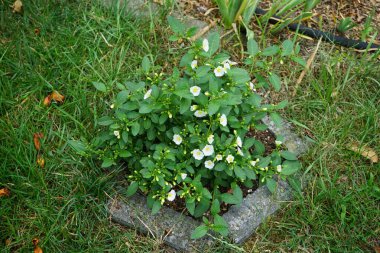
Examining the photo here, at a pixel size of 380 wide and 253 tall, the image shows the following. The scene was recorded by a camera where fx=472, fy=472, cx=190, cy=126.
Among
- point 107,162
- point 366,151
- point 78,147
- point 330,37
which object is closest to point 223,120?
point 107,162

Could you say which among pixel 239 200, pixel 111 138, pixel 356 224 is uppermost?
pixel 111 138

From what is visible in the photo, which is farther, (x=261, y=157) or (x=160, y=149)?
(x=261, y=157)

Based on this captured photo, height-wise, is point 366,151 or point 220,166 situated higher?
point 220,166

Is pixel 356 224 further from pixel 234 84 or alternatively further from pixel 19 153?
pixel 19 153

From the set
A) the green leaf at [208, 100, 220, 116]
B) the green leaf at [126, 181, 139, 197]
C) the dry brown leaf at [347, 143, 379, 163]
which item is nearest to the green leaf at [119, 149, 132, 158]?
the green leaf at [126, 181, 139, 197]

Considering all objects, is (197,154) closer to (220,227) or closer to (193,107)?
(193,107)

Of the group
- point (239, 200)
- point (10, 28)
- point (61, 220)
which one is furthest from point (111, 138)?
point (10, 28)

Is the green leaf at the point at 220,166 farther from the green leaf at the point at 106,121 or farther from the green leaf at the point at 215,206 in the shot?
the green leaf at the point at 106,121
